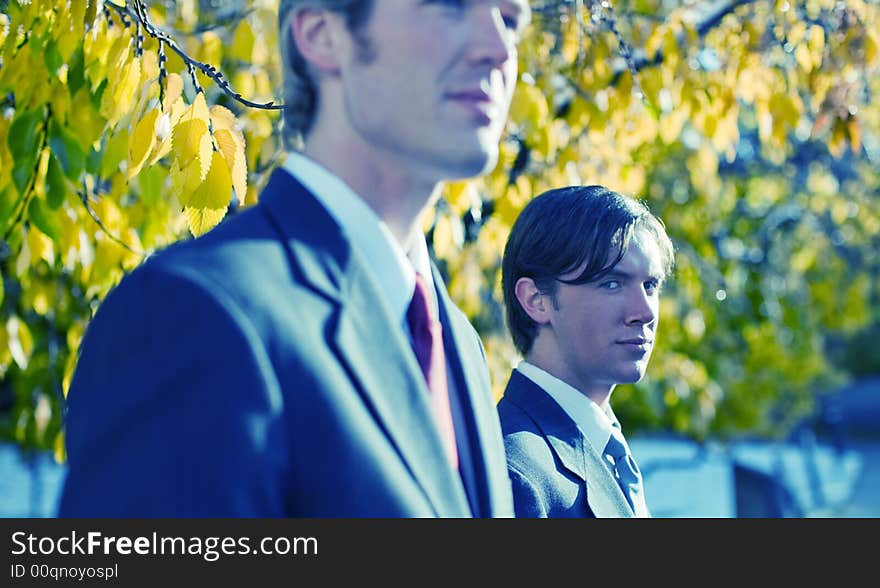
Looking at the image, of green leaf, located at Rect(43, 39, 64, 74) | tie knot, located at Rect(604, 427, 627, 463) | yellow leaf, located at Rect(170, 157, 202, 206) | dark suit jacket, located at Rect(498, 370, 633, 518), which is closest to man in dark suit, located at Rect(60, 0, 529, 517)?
dark suit jacket, located at Rect(498, 370, 633, 518)

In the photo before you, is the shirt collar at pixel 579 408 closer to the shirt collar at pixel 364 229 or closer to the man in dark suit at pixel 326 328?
the man in dark suit at pixel 326 328

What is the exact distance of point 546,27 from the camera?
528cm

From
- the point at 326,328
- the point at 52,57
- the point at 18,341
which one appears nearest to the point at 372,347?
the point at 326,328

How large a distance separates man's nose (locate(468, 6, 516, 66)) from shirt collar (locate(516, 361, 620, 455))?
981mm

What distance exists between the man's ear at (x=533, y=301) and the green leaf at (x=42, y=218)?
138 centimetres

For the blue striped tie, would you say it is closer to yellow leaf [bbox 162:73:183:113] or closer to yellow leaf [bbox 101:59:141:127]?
yellow leaf [bbox 162:73:183:113]

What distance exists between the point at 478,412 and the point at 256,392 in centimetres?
37

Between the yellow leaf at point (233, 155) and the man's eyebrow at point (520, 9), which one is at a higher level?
the yellow leaf at point (233, 155)

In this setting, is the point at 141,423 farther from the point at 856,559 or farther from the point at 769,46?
the point at 769,46

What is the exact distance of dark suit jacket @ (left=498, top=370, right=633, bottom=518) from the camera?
2.01 meters

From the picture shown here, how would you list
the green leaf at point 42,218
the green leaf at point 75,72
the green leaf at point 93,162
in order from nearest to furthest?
the green leaf at point 75,72, the green leaf at point 42,218, the green leaf at point 93,162

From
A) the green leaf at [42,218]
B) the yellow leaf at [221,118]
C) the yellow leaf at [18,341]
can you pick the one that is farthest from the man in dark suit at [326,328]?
the yellow leaf at [18,341]

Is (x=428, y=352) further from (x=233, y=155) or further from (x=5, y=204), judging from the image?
(x=5, y=204)

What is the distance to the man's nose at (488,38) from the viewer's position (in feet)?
4.29
